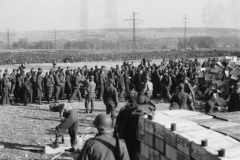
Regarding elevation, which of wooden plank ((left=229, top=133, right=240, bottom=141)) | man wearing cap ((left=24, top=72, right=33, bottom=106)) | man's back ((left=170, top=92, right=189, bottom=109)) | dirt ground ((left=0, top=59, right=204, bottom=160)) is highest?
wooden plank ((left=229, top=133, right=240, bottom=141))

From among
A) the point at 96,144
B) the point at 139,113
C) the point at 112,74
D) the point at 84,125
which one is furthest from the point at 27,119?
the point at 96,144

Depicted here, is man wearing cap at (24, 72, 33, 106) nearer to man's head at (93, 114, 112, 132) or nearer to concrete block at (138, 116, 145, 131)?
concrete block at (138, 116, 145, 131)

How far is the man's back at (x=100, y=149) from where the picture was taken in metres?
5.21

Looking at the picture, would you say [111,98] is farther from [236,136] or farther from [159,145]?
[236,136]

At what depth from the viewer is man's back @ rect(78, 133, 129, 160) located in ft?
17.1

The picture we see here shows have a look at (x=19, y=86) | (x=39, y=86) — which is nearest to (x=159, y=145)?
(x=39, y=86)

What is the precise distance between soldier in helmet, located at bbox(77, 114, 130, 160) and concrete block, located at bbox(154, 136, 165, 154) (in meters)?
1.04

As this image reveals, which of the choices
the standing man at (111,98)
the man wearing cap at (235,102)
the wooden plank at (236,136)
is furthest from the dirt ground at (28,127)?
the wooden plank at (236,136)

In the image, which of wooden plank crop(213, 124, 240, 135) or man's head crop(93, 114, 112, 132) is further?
wooden plank crop(213, 124, 240, 135)

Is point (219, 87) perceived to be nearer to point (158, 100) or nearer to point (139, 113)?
point (158, 100)

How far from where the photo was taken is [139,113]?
25.3 ft

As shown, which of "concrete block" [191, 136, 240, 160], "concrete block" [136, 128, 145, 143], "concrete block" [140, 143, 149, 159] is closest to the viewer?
"concrete block" [191, 136, 240, 160]

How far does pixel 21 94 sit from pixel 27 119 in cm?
383

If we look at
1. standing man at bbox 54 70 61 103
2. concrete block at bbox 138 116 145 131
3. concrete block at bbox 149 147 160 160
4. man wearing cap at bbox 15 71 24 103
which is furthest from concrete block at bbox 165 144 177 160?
man wearing cap at bbox 15 71 24 103
